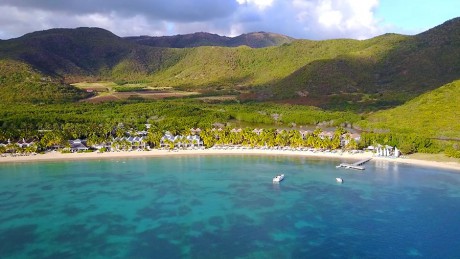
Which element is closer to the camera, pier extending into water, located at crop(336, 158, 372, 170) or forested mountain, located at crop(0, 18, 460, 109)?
pier extending into water, located at crop(336, 158, 372, 170)

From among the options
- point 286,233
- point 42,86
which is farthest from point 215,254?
point 42,86

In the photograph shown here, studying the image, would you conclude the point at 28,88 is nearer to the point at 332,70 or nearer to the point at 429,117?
the point at 332,70

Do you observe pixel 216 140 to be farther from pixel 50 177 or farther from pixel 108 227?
pixel 108 227

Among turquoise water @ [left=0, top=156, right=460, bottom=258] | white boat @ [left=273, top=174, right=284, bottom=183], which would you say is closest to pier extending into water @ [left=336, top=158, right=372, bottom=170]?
turquoise water @ [left=0, top=156, right=460, bottom=258]

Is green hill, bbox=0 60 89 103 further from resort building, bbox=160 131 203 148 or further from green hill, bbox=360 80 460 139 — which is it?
green hill, bbox=360 80 460 139

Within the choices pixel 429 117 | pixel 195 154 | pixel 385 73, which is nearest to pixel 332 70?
pixel 385 73
